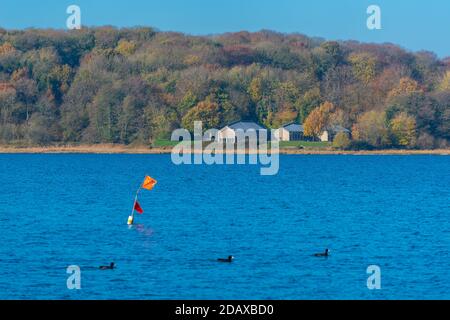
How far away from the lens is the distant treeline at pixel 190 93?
15212cm

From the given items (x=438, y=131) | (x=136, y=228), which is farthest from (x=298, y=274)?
(x=438, y=131)

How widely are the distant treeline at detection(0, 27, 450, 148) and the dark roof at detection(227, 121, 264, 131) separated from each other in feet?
4.08

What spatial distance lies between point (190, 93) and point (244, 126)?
937 centimetres

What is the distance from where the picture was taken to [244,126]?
154m

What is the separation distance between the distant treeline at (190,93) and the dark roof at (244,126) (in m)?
1.24

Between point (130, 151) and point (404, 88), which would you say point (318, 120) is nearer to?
point (404, 88)

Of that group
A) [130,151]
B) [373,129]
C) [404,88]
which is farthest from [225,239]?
[404,88]

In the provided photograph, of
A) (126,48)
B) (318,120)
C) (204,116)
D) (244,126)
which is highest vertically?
(126,48)

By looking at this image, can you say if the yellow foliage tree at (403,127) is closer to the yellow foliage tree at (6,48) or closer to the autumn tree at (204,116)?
the autumn tree at (204,116)

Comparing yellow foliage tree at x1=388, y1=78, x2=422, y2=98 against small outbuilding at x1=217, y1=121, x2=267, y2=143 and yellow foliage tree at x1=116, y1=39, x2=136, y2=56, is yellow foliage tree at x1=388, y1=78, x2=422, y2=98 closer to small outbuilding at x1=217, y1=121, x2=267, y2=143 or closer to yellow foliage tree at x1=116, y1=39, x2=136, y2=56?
small outbuilding at x1=217, y1=121, x2=267, y2=143

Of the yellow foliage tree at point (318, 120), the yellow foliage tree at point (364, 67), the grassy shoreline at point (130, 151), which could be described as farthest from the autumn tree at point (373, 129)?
the yellow foliage tree at point (364, 67)

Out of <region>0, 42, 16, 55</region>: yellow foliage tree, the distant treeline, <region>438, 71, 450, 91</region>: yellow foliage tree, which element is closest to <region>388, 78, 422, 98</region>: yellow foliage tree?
the distant treeline

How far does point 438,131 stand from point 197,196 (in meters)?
87.6

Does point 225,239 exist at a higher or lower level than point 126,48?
lower
